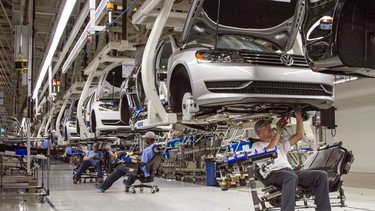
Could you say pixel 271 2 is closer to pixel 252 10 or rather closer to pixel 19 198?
pixel 252 10

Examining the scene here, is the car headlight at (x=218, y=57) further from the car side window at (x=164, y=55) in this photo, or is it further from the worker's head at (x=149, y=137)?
the worker's head at (x=149, y=137)

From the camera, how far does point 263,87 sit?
4727 millimetres

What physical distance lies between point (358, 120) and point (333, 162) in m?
8.08

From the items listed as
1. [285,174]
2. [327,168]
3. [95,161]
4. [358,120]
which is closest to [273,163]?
[285,174]

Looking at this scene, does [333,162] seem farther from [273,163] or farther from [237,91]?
[237,91]

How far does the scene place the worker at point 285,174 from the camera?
4.54 metres

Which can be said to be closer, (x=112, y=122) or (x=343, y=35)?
(x=343, y=35)

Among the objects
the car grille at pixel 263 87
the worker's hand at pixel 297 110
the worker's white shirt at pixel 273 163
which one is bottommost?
the worker's white shirt at pixel 273 163

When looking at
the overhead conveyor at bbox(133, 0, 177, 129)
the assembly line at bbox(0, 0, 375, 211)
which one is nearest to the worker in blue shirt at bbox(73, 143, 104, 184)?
the assembly line at bbox(0, 0, 375, 211)

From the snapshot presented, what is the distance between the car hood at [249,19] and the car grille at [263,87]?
27.5 inches

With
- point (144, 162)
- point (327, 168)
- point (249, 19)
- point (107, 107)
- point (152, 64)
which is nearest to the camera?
point (249, 19)

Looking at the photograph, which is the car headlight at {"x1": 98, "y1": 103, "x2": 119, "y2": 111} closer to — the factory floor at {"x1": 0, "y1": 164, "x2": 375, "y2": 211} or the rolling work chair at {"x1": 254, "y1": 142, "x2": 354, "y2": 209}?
the factory floor at {"x1": 0, "y1": 164, "x2": 375, "y2": 211}

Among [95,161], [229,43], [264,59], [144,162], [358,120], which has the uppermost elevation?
[229,43]

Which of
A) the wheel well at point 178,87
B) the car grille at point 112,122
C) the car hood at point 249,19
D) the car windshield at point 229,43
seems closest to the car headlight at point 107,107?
the car grille at point 112,122
